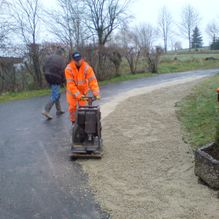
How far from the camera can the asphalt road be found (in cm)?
351

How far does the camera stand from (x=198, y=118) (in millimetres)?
7191

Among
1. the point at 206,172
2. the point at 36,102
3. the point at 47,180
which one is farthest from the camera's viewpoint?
the point at 36,102

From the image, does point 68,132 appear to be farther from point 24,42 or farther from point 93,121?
point 24,42

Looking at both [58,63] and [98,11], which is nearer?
[58,63]

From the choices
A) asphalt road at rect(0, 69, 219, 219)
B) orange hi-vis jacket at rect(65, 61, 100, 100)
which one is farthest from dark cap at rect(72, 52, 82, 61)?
asphalt road at rect(0, 69, 219, 219)

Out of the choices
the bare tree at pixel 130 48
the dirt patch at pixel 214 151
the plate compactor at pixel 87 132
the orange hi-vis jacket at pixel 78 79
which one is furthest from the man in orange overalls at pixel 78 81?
the bare tree at pixel 130 48

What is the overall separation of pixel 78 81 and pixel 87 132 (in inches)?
45.5

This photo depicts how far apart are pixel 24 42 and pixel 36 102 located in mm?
5129

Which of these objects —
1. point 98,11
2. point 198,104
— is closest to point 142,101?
point 198,104

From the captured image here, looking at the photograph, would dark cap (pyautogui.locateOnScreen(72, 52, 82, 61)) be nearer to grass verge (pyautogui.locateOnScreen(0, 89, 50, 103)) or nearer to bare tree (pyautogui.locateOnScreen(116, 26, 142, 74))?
grass verge (pyautogui.locateOnScreen(0, 89, 50, 103))

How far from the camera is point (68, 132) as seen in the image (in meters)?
6.78

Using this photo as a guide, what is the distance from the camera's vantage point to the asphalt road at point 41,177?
3.51 metres

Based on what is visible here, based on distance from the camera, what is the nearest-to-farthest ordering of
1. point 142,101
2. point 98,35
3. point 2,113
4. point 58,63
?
point 58,63, point 2,113, point 142,101, point 98,35

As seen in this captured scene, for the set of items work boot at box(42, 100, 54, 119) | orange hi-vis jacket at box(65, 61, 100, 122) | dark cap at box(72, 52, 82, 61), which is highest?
dark cap at box(72, 52, 82, 61)
